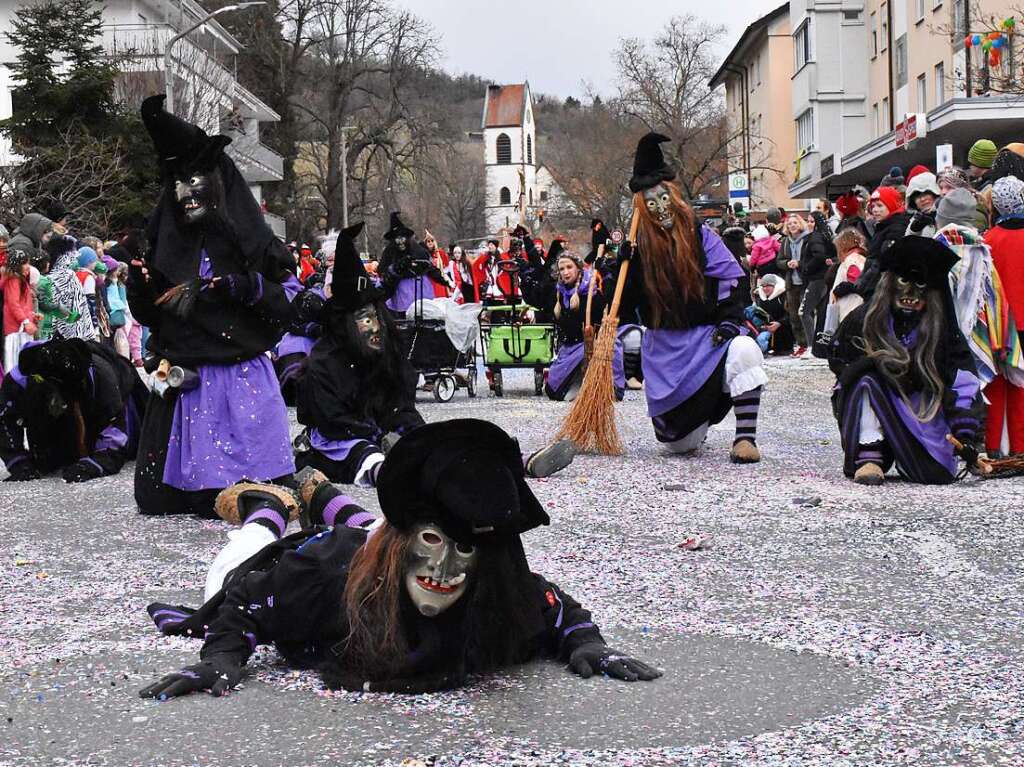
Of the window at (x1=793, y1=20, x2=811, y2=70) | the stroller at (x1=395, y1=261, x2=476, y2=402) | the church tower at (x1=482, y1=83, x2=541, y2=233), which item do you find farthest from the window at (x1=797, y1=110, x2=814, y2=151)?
the church tower at (x1=482, y1=83, x2=541, y2=233)

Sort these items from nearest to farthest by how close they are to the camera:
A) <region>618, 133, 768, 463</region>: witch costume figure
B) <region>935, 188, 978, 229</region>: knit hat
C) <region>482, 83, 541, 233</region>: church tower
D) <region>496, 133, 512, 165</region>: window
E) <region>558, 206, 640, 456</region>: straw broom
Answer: <region>935, 188, 978, 229</region>: knit hat
<region>618, 133, 768, 463</region>: witch costume figure
<region>558, 206, 640, 456</region>: straw broom
<region>482, 83, 541, 233</region>: church tower
<region>496, 133, 512, 165</region>: window

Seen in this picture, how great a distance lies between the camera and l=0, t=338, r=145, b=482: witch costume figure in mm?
10164

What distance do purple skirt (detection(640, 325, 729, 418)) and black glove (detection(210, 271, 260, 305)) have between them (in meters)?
3.35

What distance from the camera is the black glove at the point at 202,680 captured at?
4379mm

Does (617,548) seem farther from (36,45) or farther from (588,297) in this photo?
(36,45)

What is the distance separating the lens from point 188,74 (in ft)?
117

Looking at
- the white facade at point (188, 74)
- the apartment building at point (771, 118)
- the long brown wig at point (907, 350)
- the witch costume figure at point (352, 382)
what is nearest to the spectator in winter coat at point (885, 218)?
the long brown wig at point (907, 350)

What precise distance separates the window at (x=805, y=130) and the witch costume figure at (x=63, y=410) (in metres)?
41.7

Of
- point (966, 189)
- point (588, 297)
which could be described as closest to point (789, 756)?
point (966, 189)

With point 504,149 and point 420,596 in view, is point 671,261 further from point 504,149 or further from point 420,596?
point 504,149

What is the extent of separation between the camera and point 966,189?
959 centimetres

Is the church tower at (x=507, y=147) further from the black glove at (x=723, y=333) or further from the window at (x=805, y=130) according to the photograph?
the black glove at (x=723, y=333)

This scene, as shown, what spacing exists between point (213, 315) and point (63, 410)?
9.29ft

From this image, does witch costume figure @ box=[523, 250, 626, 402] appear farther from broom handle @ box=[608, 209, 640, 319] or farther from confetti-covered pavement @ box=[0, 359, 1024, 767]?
confetti-covered pavement @ box=[0, 359, 1024, 767]
